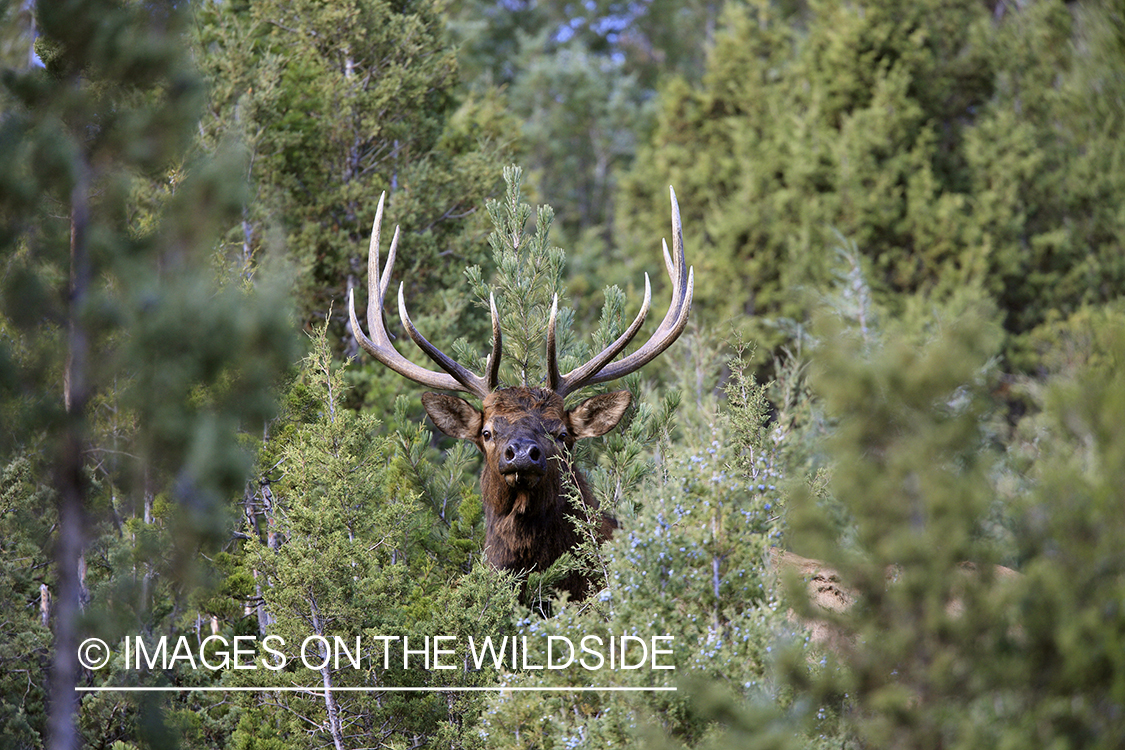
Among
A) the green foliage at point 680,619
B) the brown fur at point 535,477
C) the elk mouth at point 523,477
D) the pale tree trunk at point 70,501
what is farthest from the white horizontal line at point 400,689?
the elk mouth at point 523,477

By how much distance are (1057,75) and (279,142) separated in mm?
13274

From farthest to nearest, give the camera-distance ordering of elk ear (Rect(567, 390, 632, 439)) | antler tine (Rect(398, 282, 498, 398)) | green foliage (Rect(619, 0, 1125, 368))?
green foliage (Rect(619, 0, 1125, 368)) < antler tine (Rect(398, 282, 498, 398)) < elk ear (Rect(567, 390, 632, 439))

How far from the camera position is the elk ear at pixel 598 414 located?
21.4 ft

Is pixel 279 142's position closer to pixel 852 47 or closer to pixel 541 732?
pixel 541 732

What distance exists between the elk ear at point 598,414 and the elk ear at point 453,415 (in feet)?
1.96

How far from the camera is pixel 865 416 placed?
3.07 metres

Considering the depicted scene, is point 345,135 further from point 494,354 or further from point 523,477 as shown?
point 523,477

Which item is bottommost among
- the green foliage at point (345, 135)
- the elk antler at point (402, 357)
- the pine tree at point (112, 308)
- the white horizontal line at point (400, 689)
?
the white horizontal line at point (400, 689)

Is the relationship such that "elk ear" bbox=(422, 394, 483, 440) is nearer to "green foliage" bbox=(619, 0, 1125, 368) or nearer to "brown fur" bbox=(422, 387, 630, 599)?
"brown fur" bbox=(422, 387, 630, 599)

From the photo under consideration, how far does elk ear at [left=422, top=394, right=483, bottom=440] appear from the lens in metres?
6.71

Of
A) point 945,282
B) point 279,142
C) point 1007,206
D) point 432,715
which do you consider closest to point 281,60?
point 279,142

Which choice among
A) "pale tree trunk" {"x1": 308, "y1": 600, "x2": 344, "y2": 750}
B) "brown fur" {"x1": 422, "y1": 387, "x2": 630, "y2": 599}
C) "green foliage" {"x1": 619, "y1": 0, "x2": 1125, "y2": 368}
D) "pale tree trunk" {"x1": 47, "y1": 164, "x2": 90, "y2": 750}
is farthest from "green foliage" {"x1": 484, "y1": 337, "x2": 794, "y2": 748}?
"green foliage" {"x1": 619, "y1": 0, "x2": 1125, "y2": 368}

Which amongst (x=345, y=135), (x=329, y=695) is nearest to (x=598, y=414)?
(x=329, y=695)

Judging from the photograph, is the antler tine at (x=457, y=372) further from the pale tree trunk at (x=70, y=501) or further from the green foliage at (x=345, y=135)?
the green foliage at (x=345, y=135)
